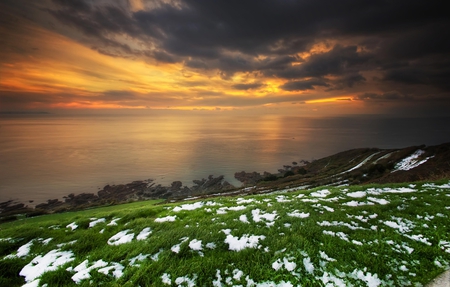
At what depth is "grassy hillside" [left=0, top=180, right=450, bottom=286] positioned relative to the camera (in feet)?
19.1

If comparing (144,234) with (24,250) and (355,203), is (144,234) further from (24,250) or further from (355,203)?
(355,203)

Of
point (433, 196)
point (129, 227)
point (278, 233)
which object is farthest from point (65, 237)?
point (433, 196)

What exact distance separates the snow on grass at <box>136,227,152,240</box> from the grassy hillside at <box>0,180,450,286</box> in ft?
0.16

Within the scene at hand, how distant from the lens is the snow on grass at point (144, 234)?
8.52m

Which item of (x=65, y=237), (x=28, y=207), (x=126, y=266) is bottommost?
(x=28, y=207)

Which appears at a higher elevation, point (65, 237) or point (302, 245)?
point (302, 245)

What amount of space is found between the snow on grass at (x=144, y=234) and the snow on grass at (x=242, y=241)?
3.74 meters

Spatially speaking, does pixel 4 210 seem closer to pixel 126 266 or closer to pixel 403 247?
pixel 126 266

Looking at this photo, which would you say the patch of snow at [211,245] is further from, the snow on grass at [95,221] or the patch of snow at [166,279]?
the snow on grass at [95,221]

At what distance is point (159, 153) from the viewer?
114188 millimetres

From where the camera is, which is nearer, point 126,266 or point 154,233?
point 126,266

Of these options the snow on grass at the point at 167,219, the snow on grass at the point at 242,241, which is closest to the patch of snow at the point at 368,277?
the snow on grass at the point at 242,241

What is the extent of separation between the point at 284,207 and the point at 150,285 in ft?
27.1

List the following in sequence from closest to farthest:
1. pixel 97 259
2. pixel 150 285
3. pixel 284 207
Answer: pixel 150 285 → pixel 97 259 → pixel 284 207
